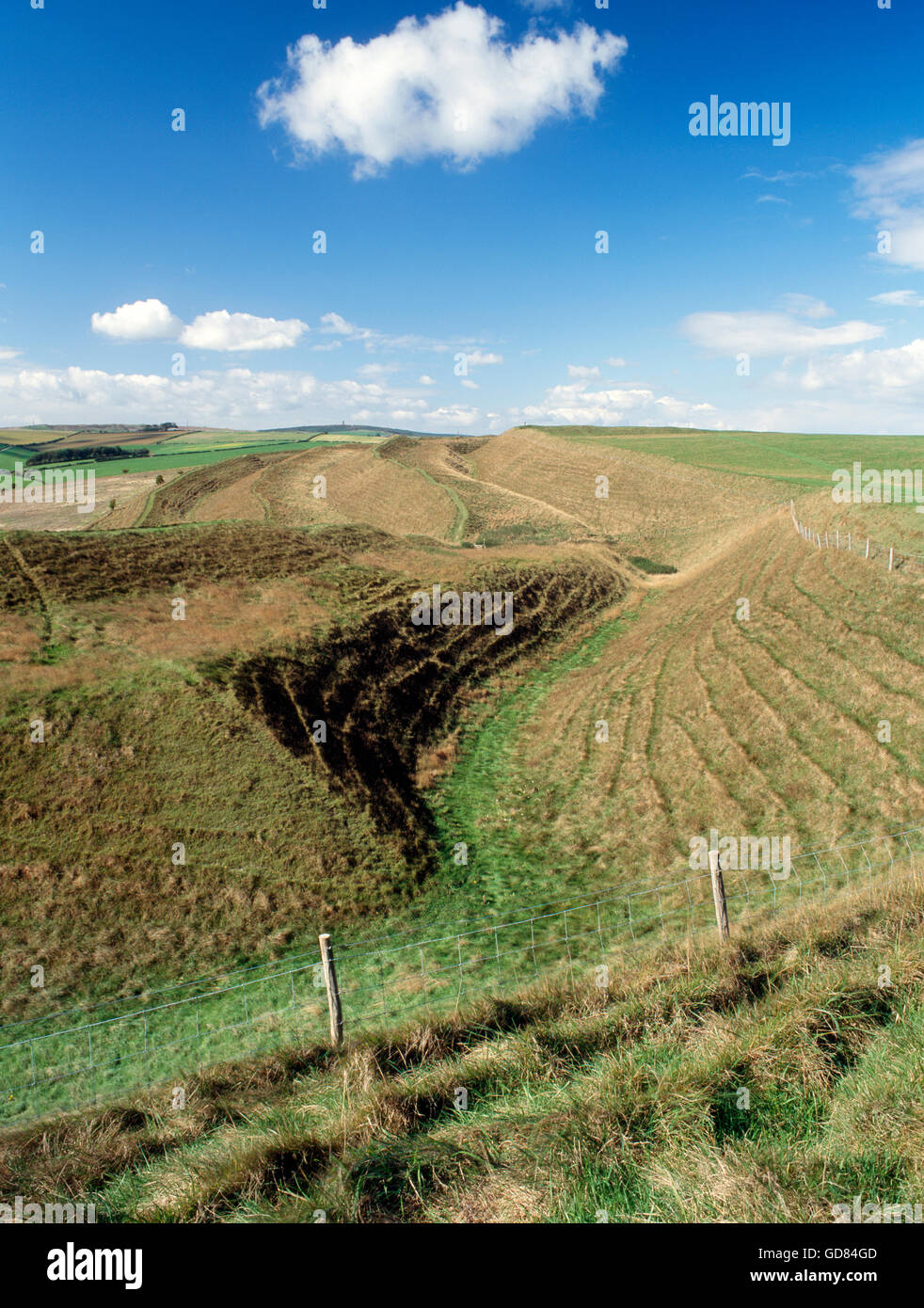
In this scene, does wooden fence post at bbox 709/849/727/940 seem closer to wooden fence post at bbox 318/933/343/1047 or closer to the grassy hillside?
the grassy hillside

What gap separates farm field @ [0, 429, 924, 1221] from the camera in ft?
20.0

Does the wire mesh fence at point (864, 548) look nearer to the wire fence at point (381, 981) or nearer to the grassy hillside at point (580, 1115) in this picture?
the wire fence at point (381, 981)

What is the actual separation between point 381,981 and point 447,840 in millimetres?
5952

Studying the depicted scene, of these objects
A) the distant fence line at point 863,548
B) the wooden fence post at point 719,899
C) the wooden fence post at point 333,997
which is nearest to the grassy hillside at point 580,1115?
the wooden fence post at point 333,997

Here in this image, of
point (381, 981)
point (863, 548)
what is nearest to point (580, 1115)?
point (381, 981)

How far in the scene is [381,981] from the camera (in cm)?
1389

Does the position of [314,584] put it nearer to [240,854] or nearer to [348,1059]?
[240,854]

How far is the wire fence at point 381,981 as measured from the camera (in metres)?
11.4

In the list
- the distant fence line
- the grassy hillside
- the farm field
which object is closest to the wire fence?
the farm field

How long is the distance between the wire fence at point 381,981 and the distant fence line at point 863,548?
1669 cm

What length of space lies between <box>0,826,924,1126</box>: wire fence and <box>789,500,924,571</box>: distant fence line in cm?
1669

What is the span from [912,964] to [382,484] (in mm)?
86418
